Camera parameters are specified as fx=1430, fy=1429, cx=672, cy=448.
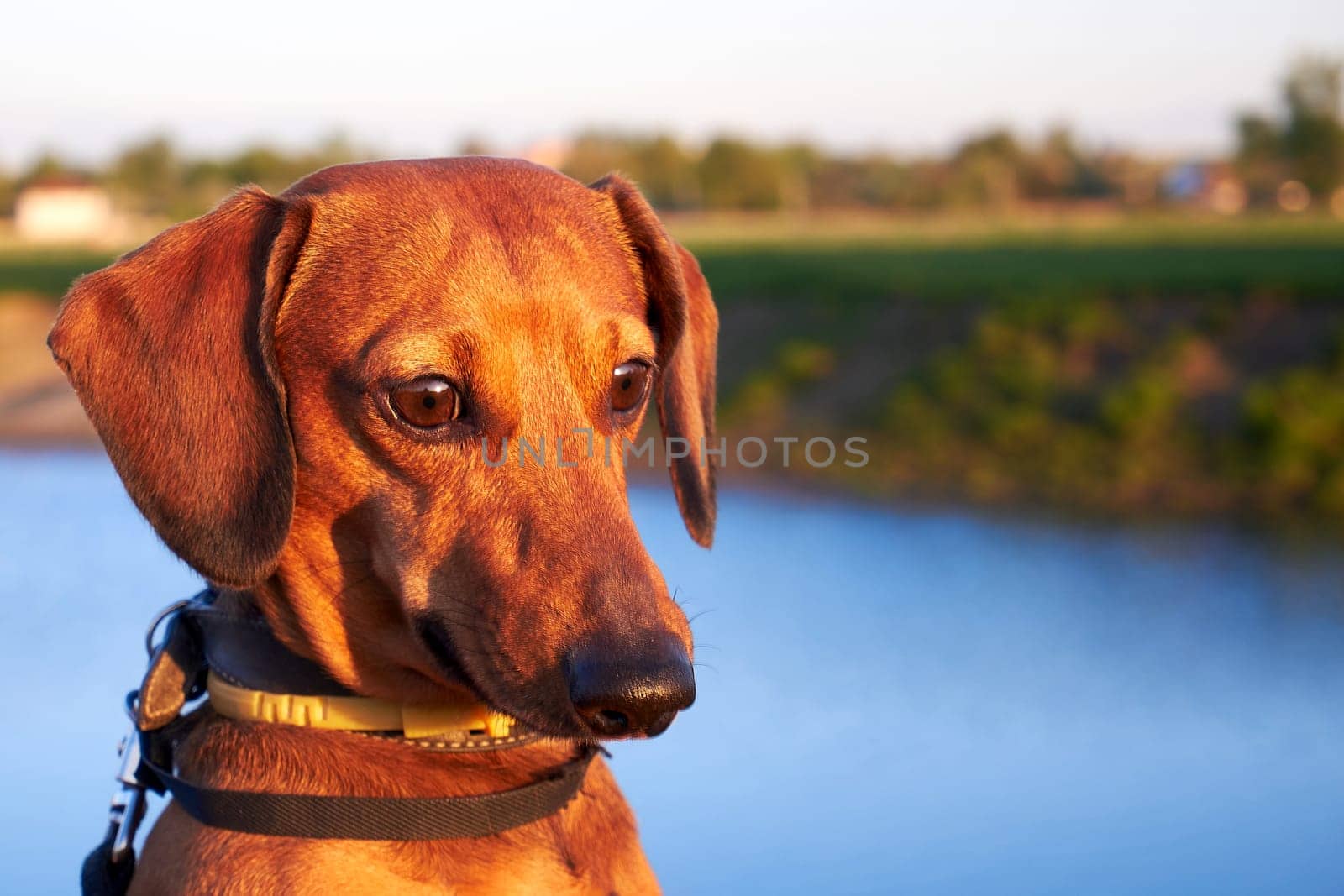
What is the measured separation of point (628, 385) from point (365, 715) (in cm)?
82

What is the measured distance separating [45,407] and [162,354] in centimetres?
1515

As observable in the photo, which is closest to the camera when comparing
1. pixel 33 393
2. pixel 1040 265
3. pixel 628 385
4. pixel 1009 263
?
pixel 628 385

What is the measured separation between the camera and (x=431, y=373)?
102 inches

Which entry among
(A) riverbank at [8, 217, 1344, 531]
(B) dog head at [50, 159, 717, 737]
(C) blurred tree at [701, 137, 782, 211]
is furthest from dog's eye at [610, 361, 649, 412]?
(C) blurred tree at [701, 137, 782, 211]

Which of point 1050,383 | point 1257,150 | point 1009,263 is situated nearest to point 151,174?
point 1257,150

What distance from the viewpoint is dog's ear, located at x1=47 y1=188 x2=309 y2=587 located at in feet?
8.51

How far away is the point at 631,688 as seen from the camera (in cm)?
221

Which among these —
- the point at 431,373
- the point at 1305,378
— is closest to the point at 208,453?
the point at 431,373

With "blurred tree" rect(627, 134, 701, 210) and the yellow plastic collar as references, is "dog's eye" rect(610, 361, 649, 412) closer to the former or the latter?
the yellow plastic collar

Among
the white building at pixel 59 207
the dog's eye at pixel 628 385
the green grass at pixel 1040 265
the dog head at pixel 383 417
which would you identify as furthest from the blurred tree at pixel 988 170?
the dog head at pixel 383 417

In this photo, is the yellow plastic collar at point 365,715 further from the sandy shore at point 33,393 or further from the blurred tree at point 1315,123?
the blurred tree at point 1315,123

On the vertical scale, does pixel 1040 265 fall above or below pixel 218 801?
below

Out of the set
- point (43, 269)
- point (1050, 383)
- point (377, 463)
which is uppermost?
point (377, 463)

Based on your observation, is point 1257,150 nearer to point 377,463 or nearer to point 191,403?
point 377,463
